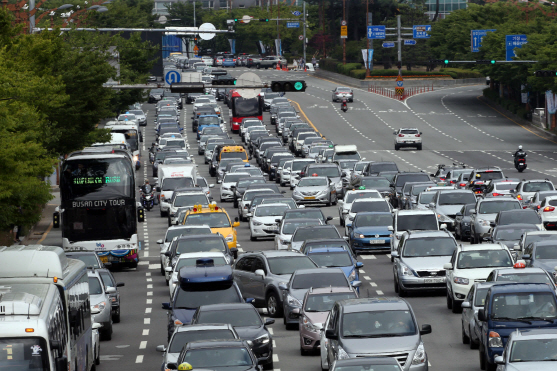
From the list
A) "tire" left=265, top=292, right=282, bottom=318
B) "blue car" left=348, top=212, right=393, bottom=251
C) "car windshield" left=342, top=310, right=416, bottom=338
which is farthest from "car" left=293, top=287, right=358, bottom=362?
"blue car" left=348, top=212, right=393, bottom=251

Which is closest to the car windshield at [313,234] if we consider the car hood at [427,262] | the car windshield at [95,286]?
the car hood at [427,262]

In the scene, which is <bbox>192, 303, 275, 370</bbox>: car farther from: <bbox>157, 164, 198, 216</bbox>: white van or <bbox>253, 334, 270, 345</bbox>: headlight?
<bbox>157, 164, 198, 216</bbox>: white van

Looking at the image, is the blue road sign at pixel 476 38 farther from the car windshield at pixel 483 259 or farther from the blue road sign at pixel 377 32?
the car windshield at pixel 483 259

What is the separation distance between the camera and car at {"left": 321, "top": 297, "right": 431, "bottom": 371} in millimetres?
16569

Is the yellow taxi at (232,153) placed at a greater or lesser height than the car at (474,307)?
lesser

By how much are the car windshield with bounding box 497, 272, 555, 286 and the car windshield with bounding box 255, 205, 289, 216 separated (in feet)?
62.9

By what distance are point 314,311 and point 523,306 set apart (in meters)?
4.38

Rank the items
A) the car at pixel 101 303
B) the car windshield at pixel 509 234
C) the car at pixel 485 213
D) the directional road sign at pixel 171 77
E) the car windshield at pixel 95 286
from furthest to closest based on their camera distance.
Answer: the directional road sign at pixel 171 77 → the car at pixel 485 213 → the car windshield at pixel 509 234 → the car windshield at pixel 95 286 → the car at pixel 101 303

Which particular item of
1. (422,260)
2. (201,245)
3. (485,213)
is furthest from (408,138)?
(422,260)

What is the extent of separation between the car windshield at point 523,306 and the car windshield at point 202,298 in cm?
602

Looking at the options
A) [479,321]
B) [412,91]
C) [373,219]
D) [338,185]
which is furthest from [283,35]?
[479,321]

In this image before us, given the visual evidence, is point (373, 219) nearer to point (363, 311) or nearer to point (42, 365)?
point (363, 311)

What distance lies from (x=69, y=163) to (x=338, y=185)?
753 inches

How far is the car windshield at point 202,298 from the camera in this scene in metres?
21.6
